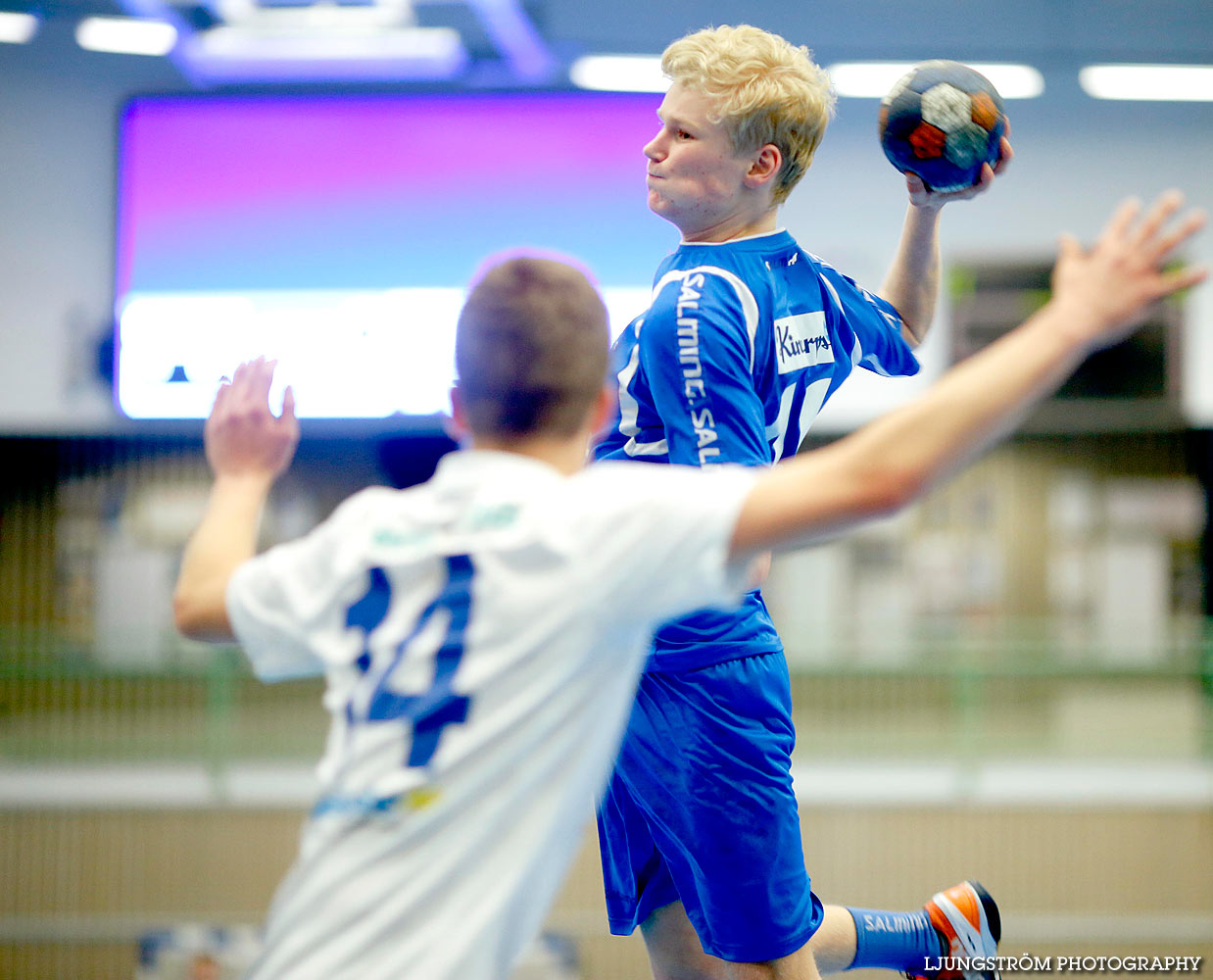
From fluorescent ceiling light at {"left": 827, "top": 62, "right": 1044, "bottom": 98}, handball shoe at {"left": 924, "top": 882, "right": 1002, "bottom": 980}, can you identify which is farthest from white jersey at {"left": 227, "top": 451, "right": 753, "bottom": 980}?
fluorescent ceiling light at {"left": 827, "top": 62, "right": 1044, "bottom": 98}

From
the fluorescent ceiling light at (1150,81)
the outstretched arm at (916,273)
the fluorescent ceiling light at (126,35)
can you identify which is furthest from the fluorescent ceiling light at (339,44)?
the outstretched arm at (916,273)

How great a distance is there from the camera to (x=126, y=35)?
806 centimetres

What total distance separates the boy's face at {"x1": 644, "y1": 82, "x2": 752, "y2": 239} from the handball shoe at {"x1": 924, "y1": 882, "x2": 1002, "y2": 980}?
1411mm

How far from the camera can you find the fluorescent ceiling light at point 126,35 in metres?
7.94

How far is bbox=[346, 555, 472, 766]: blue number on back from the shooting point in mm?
1217

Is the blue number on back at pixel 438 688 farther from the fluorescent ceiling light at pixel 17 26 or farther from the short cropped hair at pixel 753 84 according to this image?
the fluorescent ceiling light at pixel 17 26

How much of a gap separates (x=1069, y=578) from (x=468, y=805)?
8.35 meters

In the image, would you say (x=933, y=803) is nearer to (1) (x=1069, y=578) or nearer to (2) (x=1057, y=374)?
(1) (x=1069, y=578)

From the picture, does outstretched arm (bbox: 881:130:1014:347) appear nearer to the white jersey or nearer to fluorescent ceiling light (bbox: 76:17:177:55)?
the white jersey

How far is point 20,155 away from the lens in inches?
328

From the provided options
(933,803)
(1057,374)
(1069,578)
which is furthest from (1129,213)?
(1069,578)

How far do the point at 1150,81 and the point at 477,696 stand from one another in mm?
8514

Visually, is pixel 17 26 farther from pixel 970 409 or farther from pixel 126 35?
pixel 970 409

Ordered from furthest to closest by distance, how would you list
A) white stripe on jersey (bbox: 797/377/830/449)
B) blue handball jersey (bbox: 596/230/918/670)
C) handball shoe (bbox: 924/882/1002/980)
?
handball shoe (bbox: 924/882/1002/980), white stripe on jersey (bbox: 797/377/830/449), blue handball jersey (bbox: 596/230/918/670)
